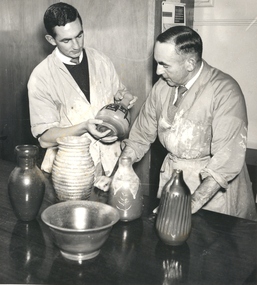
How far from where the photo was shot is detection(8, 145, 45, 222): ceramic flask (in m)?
1.48

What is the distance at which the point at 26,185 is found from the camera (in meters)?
1.48

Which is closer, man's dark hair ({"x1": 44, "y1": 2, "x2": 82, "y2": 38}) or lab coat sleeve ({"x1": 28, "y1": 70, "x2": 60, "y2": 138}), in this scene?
man's dark hair ({"x1": 44, "y1": 2, "x2": 82, "y2": 38})

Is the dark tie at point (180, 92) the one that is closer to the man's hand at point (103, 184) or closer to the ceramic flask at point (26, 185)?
the man's hand at point (103, 184)

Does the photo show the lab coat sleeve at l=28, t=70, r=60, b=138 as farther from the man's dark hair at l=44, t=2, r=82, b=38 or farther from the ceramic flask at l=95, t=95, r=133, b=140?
the ceramic flask at l=95, t=95, r=133, b=140

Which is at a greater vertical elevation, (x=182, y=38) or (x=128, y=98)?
(x=182, y=38)

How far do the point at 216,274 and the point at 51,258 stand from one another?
522 millimetres

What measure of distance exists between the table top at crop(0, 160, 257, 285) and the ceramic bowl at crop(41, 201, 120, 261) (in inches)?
1.8

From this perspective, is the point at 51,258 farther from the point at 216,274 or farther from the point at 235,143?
the point at 235,143

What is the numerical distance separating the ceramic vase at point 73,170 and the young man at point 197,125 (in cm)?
42

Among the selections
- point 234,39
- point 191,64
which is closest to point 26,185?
point 191,64

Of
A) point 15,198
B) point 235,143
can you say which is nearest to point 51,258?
point 15,198

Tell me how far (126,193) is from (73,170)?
0.26m

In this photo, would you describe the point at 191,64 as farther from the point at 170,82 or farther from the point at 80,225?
the point at 80,225

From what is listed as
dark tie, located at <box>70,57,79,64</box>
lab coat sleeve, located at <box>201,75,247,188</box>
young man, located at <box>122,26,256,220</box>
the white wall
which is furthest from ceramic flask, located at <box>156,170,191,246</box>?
the white wall
